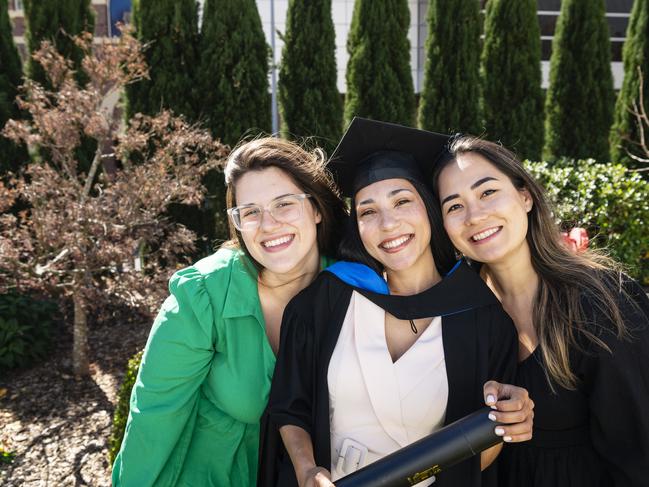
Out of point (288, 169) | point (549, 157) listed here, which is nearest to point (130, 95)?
point (288, 169)

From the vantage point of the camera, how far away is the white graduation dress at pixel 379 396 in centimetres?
188

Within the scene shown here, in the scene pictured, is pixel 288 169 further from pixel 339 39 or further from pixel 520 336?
pixel 339 39

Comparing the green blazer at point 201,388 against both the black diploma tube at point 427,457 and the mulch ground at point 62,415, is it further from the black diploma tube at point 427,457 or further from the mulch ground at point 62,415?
the mulch ground at point 62,415

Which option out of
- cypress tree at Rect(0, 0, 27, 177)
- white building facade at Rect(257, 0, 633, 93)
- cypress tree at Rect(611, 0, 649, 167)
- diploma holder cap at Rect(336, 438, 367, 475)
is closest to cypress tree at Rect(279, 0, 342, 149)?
cypress tree at Rect(0, 0, 27, 177)

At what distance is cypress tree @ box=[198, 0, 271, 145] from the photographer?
7.10 metres

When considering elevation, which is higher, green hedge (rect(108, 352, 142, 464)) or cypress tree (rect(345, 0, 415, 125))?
cypress tree (rect(345, 0, 415, 125))

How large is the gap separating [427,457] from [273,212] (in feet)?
3.52

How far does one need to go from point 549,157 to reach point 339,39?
895 cm

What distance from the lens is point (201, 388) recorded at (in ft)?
7.25

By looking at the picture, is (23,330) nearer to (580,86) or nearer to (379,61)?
(379,61)

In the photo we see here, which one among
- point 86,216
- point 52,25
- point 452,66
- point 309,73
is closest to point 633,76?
point 452,66

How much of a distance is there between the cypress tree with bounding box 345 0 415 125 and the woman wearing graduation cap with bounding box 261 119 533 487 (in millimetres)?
6587

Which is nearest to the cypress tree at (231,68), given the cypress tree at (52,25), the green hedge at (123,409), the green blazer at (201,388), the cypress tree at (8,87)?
the cypress tree at (52,25)

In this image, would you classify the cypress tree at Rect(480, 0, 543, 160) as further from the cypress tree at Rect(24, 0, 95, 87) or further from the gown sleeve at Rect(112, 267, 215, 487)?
the gown sleeve at Rect(112, 267, 215, 487)
